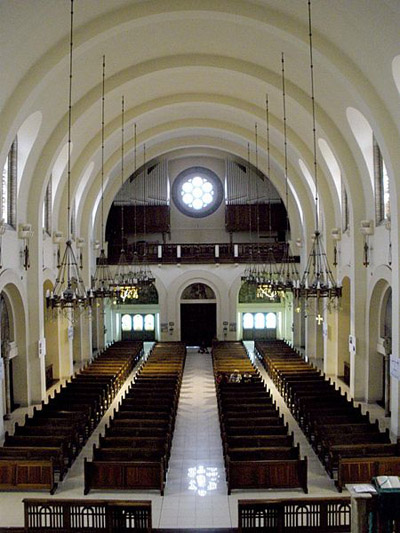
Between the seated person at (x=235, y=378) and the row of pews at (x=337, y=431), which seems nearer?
the row of pews at (x=337, y=431)

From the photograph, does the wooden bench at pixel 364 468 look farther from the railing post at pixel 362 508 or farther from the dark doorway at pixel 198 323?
the dark doorway at pixel 198 323

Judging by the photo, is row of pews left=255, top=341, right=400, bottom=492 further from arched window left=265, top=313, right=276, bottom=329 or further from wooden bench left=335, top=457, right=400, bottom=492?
arched window left=265, top=313, right=276, bottom=329

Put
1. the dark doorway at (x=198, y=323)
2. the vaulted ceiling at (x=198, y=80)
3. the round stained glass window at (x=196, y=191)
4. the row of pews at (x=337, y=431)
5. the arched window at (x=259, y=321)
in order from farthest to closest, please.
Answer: the round stained glass window at (x=196, y=191), the arched window at (x=259, y=321), the dark doorway at (x=198, y=323), the vaulted ceiling at (x=198, y=80), the row of pews at (x=337, y=431)

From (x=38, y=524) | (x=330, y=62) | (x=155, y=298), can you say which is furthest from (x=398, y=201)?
(x=155, y=298)

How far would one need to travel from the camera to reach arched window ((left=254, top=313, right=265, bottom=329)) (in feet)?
113

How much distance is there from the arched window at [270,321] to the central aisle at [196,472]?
13.6 meters

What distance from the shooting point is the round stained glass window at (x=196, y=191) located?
121ft

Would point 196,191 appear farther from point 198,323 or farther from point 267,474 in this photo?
point 267,474

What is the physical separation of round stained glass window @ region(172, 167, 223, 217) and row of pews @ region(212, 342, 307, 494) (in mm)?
18719

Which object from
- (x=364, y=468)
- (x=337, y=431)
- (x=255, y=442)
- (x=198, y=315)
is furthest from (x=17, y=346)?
(x=198, y=315)

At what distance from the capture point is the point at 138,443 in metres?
12.8

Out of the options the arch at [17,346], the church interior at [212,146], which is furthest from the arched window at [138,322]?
the arch at [17,346]

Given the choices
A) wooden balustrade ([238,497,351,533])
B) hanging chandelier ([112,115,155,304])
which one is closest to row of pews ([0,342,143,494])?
hanging chandelier ([112,115,155,304])

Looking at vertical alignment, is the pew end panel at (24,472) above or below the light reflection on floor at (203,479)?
above
